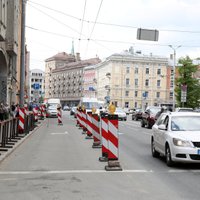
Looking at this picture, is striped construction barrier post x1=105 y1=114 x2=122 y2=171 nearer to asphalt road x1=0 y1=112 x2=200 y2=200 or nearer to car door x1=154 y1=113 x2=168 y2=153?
asphalt road x1=0 y1=112 x2=200 y2=200

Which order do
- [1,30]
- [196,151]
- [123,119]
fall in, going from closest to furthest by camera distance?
[196,151] → [1,30] → [123,119]

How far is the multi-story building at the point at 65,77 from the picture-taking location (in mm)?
142000

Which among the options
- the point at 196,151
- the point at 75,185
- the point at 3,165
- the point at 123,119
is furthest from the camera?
the point at 123,119

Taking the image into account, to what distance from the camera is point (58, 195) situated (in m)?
7.36

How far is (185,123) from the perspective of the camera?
39.0ft

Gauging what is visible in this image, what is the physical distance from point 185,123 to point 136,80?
3807 inches

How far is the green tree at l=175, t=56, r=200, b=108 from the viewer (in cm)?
6535

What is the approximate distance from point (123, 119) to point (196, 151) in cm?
3750

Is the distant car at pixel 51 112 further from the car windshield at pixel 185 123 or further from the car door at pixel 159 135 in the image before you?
the car windshield at pixel 185 123

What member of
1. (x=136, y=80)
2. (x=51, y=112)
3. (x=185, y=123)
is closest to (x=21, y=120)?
(x=185, y=123)

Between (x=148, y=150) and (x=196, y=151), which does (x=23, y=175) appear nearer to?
(x=196, y=151)

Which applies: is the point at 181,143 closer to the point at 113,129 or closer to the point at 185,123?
the point at 185,123

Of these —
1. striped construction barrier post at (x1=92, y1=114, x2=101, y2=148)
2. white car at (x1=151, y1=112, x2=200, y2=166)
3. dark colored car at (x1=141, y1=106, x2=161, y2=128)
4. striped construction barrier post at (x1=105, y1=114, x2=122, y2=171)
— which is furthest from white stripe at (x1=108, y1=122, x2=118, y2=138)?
dark colored car at (x1=141, y1=106, x2=161, y2=128)

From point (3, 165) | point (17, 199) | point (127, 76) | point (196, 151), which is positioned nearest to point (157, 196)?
point (17, 199)
